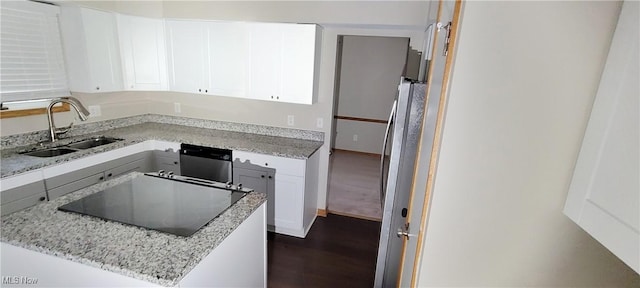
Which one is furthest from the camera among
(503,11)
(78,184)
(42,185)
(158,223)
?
(78,184)

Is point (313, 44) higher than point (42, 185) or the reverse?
higher

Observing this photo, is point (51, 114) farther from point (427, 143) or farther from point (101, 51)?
point (427, 143)

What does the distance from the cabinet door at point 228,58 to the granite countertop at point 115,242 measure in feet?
5.92

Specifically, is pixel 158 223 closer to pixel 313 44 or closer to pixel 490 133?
pixel 490 133

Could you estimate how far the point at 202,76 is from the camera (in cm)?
292

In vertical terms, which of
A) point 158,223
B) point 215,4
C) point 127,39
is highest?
point 215,4

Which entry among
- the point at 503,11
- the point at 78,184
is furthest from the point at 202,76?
the point at 503,11

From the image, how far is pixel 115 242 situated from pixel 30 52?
7.27 feet

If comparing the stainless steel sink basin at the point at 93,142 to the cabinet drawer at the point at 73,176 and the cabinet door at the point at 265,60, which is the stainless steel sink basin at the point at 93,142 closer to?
the cabinet drawer at the point at 73,176

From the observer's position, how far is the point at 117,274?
0.99 metres

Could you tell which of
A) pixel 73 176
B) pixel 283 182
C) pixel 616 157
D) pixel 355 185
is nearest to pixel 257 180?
pixel 283 182

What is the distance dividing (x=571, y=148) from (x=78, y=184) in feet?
9.82

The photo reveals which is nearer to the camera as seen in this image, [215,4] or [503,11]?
[503,11]

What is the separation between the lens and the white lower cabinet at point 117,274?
1.02 meters
